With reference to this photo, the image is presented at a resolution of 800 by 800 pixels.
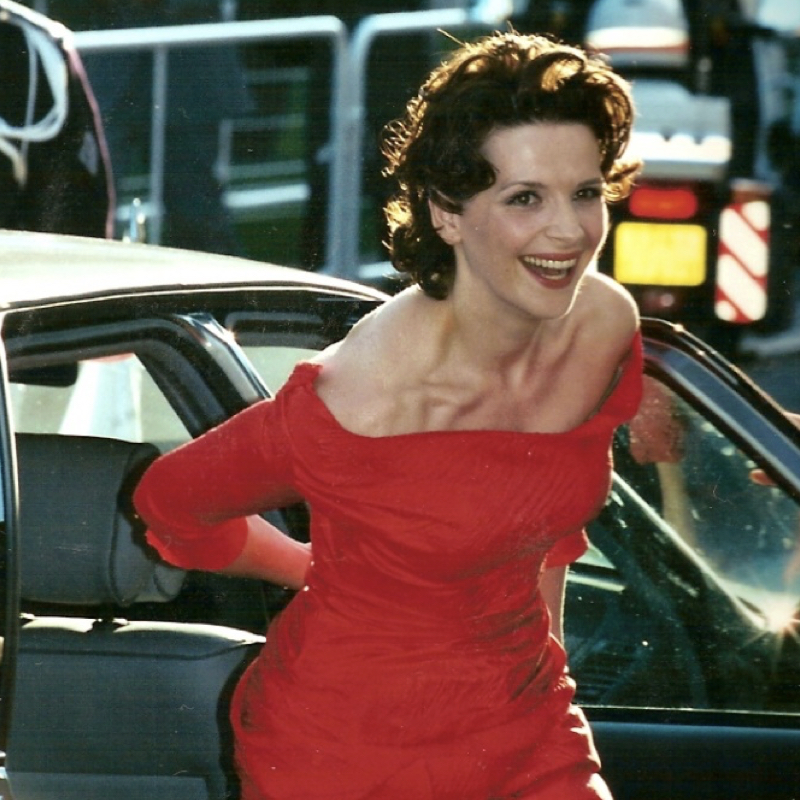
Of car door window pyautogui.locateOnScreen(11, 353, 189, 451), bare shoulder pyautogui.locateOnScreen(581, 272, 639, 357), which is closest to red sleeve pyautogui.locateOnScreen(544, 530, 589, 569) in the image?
bare shoulder pyautogui.locateOnScreen(581, 272, 639, 357)

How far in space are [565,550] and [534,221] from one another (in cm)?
40

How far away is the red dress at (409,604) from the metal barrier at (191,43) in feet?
15.6

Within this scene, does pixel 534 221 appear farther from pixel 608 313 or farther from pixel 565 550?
pixel 565 550

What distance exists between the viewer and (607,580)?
3.02 metres

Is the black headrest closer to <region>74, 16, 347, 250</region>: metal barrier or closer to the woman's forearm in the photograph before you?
the woman's forearm

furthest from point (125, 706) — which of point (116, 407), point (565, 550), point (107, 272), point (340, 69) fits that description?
point (340, 69)

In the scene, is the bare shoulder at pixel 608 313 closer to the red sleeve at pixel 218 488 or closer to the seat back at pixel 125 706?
the red sleeve at pixel 218 488

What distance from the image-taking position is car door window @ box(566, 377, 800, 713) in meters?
2.74

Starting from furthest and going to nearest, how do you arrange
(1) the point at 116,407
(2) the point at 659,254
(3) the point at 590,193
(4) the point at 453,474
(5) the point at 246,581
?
(2) the point at 659,254, (1) the point at 116,407, (5) the point at 246,581, (3) the point at 590,193, (4) the point at 453,474

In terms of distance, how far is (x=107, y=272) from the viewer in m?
2.62

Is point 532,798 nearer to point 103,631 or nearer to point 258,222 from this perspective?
point 103,631

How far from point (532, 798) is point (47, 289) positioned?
2.83 ft

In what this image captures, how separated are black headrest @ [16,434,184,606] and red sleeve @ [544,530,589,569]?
1.80 ft

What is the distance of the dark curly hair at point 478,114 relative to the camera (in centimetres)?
207
